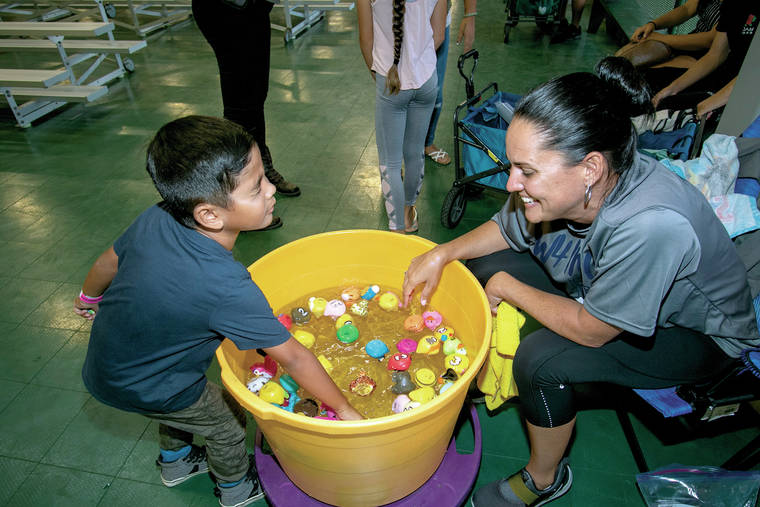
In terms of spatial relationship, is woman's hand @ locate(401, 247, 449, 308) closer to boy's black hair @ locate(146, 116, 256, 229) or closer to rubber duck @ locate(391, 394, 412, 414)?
rubber duck @ locate(391, 394, 412, 414)

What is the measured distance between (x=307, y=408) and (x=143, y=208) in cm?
181

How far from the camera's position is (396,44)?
1.67 metres

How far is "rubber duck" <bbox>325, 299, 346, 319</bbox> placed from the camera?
5.21 feet

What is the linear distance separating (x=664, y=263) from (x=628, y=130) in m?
0.27

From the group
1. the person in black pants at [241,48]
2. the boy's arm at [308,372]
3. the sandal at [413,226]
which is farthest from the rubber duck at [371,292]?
the person in black pants at [241,48]

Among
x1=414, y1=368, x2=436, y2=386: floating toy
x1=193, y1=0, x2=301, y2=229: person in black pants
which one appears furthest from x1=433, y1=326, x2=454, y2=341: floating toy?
x1=193, y1=0, x2=301, y2=229: person in black pants

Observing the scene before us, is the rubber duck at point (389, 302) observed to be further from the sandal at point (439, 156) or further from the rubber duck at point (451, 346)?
the sandal at point (439, 156)

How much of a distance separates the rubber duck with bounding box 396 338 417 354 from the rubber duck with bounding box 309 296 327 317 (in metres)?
0.29

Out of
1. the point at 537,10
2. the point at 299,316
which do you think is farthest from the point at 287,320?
the point at 537,10

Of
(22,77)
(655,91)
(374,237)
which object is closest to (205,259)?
(374,237)

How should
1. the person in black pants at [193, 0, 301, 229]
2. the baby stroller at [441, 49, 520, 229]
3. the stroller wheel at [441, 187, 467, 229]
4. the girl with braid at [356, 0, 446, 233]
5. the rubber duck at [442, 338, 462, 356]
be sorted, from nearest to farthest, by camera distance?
1. the rubber duck at [442, 338, 462, 356]
2. the girl with braid at [356, 0, 446, 233]
3. the person in black pants at [193, 0, 301, 229]
4. the baby stroller at [441, 49, 520, 229]
5. the stroller wheel at [441, 187, 467, 229]

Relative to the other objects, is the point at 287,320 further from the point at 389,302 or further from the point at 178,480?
the point at 178,480

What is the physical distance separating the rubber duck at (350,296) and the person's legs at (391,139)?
56 centimetres

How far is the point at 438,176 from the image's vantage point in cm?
274
